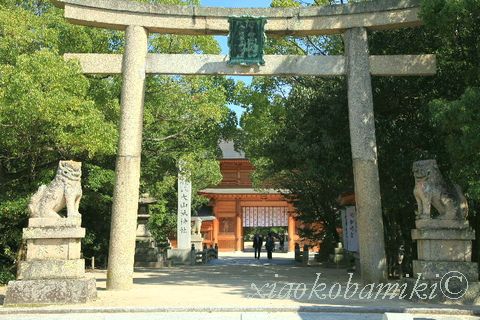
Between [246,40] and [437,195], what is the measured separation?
5.19 metres

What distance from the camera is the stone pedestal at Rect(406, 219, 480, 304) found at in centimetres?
825

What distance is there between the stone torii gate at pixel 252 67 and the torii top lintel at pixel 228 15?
0.07 ft

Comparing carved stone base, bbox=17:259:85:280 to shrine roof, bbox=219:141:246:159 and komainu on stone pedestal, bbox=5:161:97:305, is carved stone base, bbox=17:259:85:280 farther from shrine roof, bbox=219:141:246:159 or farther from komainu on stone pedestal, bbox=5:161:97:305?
shrine roof, bbox=219:141:246:159

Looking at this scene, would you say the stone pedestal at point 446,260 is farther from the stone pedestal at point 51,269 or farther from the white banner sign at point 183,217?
the white banner sign at point 183,217

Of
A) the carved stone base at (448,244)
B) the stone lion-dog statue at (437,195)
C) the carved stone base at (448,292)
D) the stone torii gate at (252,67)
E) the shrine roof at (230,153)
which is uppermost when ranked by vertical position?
the shrine roof at (230,153)

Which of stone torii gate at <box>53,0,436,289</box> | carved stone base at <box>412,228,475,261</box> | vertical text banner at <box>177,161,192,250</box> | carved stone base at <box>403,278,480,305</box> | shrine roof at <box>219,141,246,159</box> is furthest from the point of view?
shrine roof at <box>219,141,246,159</box>

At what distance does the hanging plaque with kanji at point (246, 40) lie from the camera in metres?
10.9

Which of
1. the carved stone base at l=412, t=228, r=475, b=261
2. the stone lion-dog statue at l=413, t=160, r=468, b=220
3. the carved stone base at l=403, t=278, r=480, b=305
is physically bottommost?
the carved stone base at l=403, t=278, r=480, b=305

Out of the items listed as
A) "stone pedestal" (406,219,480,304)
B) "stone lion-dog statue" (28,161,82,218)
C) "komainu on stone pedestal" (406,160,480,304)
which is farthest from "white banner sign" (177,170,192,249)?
"stone pedestal" (406,219,480,304)

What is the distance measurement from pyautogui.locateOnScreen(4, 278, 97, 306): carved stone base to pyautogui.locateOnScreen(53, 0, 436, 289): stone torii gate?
1.89 meters

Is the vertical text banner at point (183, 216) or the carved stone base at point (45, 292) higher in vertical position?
the vertical text banner at point (183, 216)

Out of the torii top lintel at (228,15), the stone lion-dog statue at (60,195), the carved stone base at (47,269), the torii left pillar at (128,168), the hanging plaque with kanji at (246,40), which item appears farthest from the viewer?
the hanging plaque with kanji at (246,40)

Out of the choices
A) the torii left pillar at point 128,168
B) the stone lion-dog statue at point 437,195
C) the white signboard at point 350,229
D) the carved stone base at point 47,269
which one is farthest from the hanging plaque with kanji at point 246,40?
the white signboard at point 350,229

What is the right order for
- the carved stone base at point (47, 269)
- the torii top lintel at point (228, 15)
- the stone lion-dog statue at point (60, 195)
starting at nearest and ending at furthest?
the carved stone base at point (47, 269) < the stone lion-dog statue at point (60, 195) < the torii top lintel at point (228, 15)
